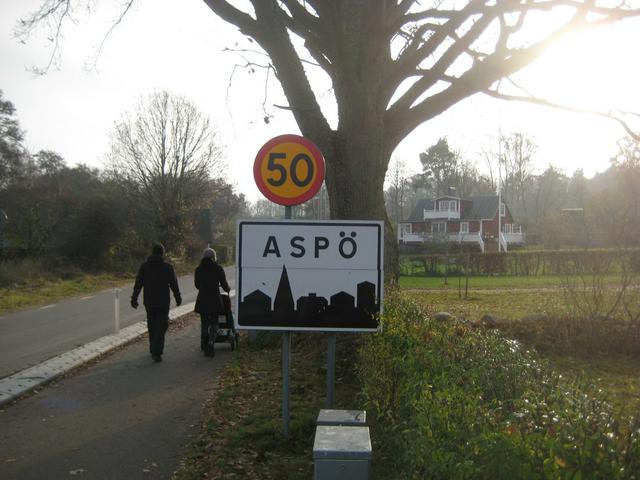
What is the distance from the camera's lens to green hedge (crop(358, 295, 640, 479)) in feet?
9.18

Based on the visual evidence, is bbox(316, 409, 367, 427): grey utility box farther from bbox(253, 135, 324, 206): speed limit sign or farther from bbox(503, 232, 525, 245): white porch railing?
bbox(503, 232, 525, 245): white porch railing

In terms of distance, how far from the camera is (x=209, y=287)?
10.6m

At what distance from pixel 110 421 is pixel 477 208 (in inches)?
2763

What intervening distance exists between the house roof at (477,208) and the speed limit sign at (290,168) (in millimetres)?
68580

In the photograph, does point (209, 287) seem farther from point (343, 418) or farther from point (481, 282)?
point (481, 282)

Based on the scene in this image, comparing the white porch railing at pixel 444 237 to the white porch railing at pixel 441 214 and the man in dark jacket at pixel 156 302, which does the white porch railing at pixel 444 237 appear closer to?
the white porch railing at pixel 441 214

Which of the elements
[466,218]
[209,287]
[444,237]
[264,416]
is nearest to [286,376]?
[264,416]

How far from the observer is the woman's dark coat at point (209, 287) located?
34.8 ft

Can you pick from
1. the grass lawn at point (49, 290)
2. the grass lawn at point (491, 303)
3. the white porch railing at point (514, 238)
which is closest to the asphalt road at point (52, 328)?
the grass lawn at point (49, 290)

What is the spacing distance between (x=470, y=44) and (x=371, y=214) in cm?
309

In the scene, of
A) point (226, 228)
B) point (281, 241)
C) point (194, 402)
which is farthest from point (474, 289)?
point (226, 228)

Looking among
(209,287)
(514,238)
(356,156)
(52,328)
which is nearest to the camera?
(356,156)

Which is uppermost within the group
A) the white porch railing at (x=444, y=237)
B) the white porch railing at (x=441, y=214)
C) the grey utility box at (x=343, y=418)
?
the white porch railing at (x=441, y=214)

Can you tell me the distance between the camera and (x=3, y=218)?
17.0 m
